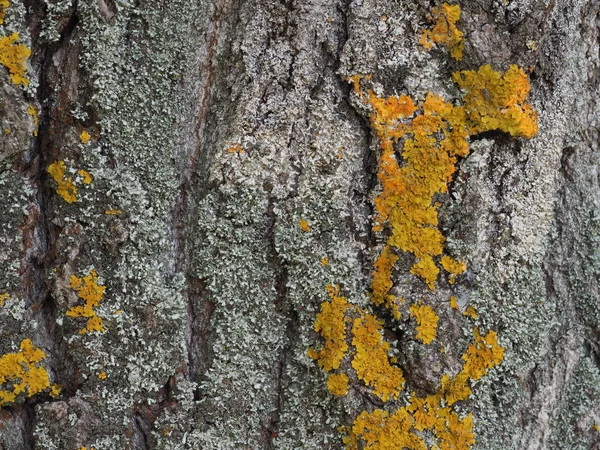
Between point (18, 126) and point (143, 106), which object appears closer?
point (18, 126)

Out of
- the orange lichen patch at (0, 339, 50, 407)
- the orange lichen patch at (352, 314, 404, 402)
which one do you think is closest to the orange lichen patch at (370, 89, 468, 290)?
the orange lichen patch at (352, 314, 404, 402)

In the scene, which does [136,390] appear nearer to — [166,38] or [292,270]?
[292,270]

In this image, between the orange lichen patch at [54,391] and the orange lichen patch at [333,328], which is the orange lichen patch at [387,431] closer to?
the orange lichen patch at [333,328]

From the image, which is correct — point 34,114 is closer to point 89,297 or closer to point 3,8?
point 3,8

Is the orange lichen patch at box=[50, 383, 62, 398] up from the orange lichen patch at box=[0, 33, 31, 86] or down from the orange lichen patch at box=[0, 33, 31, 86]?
down

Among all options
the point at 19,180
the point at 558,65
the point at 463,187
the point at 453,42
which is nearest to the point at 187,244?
the point at 19,180

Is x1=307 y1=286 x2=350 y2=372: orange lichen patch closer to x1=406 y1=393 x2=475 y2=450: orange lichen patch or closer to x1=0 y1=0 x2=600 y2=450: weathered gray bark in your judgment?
x1=0 y1=0 x2=600 y2=450: weathered gray bark

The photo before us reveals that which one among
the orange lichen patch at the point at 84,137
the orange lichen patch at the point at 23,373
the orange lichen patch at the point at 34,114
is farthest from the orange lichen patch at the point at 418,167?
the orange lichen patch at the point at 23,373
